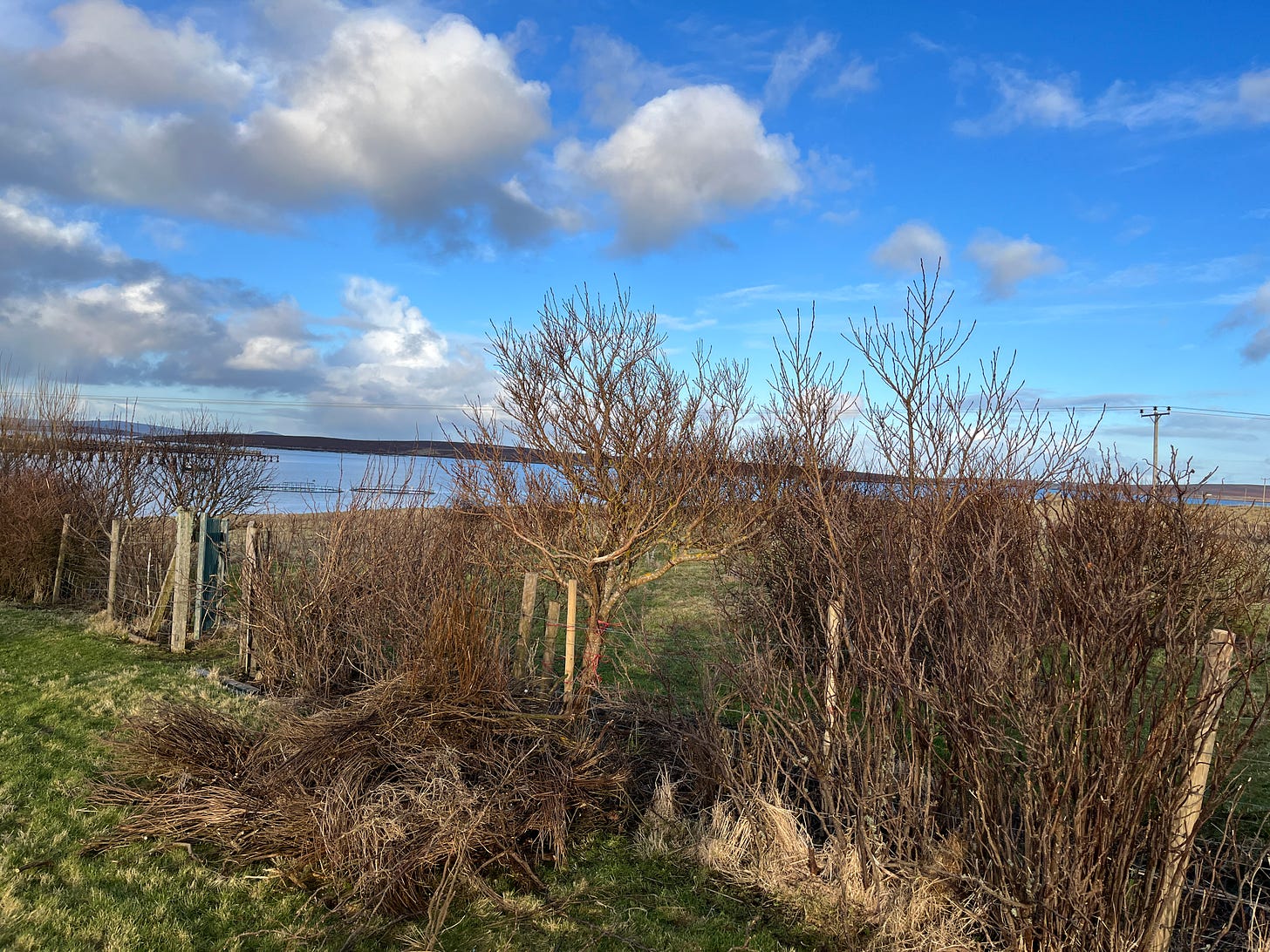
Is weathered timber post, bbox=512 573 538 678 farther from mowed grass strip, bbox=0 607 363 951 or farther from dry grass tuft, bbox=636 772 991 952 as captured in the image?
mowed grass strip, bbox=0 607 363 951

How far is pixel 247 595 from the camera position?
7.83 metres

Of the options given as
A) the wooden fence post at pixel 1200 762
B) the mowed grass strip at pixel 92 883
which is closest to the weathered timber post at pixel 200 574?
the mowed grass strip at pixel 92 883

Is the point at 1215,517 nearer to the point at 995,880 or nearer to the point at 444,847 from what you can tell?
the point at 995,880

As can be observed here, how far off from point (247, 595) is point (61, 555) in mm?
6282

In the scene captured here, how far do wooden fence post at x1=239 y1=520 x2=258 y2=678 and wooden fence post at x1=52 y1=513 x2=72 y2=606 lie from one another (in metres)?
5.58

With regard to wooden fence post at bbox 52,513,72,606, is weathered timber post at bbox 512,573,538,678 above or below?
above

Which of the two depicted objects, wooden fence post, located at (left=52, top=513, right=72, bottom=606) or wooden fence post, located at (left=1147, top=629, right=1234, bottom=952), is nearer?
wooden fence post, located at (left=1147, top=629, right=1234, bottom=952)

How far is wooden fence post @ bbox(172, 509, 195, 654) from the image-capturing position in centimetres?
923

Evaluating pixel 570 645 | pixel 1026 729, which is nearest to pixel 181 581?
pixel 570 645

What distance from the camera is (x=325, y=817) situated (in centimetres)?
399

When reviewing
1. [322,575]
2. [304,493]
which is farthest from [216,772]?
[304,493]

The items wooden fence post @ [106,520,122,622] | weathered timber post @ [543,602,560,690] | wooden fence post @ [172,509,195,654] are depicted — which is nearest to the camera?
weathered timber post @ [543,602,560,690]

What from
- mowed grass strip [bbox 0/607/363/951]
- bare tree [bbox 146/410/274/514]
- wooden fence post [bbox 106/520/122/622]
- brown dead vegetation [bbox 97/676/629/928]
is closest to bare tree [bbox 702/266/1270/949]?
brown dead vegetation [bbox 97/676/629/928]

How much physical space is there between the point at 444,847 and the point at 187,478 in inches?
606
